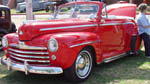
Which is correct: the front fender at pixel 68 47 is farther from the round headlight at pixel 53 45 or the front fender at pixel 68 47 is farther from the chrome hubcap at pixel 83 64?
the chrome hubcap at pixel 83 64

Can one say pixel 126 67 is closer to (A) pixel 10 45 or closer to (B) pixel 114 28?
(B) pixel 114 28

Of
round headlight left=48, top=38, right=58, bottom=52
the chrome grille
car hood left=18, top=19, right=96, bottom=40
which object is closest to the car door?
car hood left=18, top=19, right=96, bottom=40

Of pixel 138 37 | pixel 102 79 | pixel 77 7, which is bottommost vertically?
pixel 102 79

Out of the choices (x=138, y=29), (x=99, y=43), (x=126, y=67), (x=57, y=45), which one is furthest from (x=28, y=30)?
(x=138, y=29)

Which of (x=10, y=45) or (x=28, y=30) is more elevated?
(x=28, y=30)

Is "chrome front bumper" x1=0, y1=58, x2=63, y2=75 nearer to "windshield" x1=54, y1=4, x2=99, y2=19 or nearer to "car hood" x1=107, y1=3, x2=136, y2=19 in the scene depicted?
"windshield" x1=54, y1=4, x2=99, y2=19

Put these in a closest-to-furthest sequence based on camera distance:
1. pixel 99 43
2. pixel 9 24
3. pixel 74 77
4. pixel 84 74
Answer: pixel 74 77
pixel 84 74
pixel 99 43
pixel 9 24

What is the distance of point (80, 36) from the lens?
448 cm

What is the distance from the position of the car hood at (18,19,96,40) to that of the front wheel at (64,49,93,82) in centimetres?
63

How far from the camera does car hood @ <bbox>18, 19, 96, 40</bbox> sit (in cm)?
443

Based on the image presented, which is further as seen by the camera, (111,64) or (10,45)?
(111,64)

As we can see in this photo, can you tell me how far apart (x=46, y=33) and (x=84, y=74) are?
47.3 inches

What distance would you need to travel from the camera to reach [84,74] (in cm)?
468

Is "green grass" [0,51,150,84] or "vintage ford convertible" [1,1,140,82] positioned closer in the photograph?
"vintage ford convertible" [1,1,140,82]
